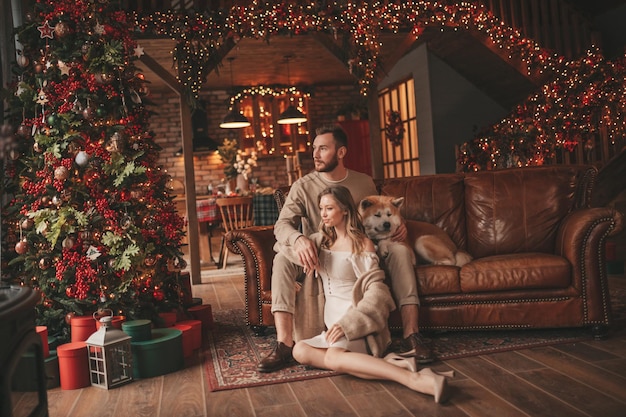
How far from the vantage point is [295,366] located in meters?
3.12

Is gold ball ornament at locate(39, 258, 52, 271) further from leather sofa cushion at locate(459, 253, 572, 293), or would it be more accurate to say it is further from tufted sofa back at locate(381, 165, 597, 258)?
leather sofa cushion at locate(459, 253, 572, 293)

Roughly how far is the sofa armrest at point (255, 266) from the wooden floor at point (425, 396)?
2.19ft

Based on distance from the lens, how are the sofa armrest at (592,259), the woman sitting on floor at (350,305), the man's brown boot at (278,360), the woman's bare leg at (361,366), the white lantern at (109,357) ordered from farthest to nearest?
the sofa armrest at (592,259) < the man's brown boot at (278,360) < the white lantern at (109,357) < the woman sitting on floor at (350,305) < the woman's bare leg at (361,366)

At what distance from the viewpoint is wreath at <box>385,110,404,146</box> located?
1008 cm

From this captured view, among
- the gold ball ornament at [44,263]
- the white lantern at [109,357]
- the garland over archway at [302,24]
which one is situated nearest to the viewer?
the white lantern at [109,357]

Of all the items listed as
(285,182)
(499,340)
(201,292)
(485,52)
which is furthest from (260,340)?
(285,182)

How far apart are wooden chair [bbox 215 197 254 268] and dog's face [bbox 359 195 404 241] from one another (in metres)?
3.57

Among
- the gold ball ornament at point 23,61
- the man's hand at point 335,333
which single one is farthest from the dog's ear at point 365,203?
the gold ball ornament at point 23,61

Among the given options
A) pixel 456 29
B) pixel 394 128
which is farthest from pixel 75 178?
pixel 394 128

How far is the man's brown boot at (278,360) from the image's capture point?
10.0 ft

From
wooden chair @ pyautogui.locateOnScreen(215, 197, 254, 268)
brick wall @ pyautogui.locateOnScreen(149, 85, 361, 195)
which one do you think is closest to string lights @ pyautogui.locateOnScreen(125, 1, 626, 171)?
wooden chair @ pyautogui.locateOnScreen(215, 197, 254, 268)

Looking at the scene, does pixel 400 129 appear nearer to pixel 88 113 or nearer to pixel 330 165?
pixel 330 165

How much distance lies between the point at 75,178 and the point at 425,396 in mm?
2365

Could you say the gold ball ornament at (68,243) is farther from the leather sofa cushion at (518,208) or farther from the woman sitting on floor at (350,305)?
the leather sofa cushion at (518,208)
